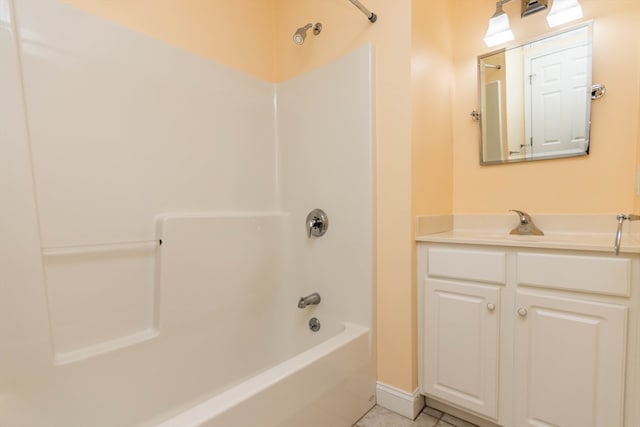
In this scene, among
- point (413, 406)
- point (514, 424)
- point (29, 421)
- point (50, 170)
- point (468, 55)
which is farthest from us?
point (468, 55)

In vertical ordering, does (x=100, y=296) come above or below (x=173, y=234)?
below

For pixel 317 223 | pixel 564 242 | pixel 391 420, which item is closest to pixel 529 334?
pixel 564 242

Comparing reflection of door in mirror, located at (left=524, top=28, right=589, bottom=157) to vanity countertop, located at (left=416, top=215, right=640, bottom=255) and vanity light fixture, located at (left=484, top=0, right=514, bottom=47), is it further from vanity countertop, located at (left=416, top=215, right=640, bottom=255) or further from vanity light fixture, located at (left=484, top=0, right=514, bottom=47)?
vanity countertop, located at (left=416, top=215, right=640, bottom=255)

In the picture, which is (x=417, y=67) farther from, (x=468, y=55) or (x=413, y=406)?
(x=413, y=406)

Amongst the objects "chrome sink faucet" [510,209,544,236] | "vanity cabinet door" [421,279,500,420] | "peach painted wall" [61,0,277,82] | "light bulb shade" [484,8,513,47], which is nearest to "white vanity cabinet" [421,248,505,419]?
"vanity cabinet door" [421,279,500,420]

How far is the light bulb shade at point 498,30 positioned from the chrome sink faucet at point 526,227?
92 cm

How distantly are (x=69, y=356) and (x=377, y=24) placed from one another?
1.95m

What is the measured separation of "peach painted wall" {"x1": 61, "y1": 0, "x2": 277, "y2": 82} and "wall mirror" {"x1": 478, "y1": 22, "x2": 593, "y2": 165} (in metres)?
1.36

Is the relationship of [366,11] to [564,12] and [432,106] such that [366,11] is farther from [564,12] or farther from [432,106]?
[564,12]

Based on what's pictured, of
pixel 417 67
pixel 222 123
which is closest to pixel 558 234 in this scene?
pixel 417 67

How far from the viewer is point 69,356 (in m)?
1.04

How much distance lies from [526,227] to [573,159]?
1.30ft

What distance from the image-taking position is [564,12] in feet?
4.32

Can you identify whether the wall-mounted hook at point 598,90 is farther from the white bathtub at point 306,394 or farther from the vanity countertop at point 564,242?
the white bathtub at point 306,394
